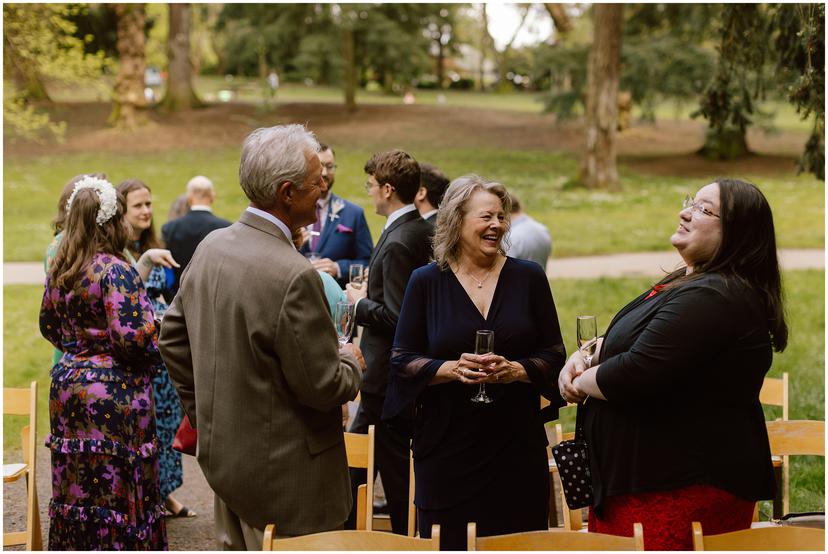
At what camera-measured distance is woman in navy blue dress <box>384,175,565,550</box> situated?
12.9 ft

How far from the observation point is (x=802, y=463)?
7211 millimetres

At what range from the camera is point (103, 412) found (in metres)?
4.65

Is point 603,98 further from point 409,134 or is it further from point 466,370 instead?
point 466,370

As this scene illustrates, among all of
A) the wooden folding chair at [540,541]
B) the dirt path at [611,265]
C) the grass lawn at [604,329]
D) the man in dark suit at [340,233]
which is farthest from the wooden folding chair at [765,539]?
the dirt path at [611,265]

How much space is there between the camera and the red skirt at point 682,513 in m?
3.39

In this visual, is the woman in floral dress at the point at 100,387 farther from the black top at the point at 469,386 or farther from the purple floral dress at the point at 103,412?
the black top at the point at 469,386

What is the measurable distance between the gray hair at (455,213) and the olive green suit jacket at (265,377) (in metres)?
0.95

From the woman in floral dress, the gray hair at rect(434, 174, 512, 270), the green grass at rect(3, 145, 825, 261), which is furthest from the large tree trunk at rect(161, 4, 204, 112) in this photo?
the gray hair at rect(434, 174, 512, 270)

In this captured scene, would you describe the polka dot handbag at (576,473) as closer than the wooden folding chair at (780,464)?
Yes

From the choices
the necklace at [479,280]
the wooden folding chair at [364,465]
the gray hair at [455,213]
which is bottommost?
the wooden folding chair at [364,465]

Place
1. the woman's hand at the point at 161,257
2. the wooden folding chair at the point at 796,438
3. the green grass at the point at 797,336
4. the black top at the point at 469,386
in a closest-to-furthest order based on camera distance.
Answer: the black top at the point at 469,386 → the wooden folding chair at the point at 796,438 → the woman's hand at the point at 161,257 → the green grass at the point at 797,336

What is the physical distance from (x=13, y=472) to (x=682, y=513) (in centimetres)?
371

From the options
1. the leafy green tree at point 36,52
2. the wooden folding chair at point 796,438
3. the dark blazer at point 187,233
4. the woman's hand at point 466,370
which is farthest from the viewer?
the leafy green tree at point 36,52

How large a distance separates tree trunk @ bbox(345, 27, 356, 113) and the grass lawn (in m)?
20.5
